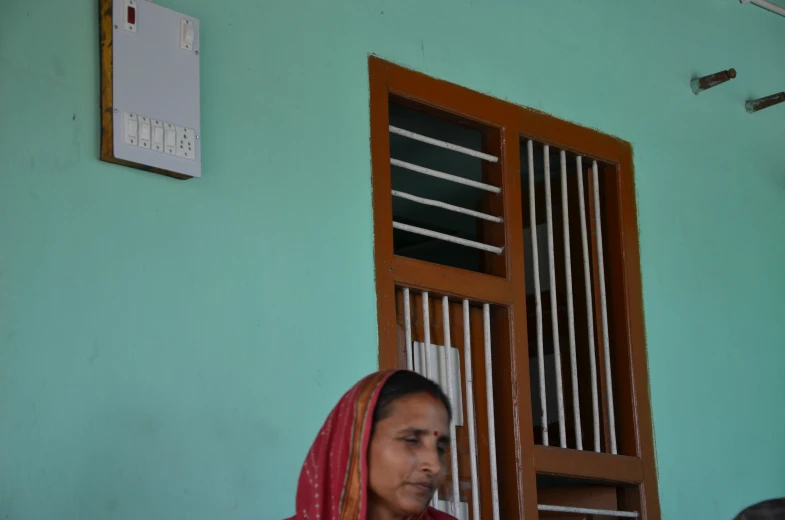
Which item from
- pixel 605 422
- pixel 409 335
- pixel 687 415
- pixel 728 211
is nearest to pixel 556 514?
pixel 605 422

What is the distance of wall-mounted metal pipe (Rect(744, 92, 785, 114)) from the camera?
4.71 meters

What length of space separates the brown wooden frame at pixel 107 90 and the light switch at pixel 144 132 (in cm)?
5

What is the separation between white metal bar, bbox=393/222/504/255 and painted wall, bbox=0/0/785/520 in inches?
7.7

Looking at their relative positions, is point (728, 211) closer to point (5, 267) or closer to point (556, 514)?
point (556, 514)

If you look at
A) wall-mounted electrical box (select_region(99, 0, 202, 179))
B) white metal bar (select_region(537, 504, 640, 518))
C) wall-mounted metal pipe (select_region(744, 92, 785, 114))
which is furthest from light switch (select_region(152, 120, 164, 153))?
wall-mounted metal pipe (select_region(744, 92, 785, 114))

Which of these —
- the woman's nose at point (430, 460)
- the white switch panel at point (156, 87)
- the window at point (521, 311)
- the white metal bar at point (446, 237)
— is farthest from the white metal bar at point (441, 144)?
the woman's nose at point (430, 460)

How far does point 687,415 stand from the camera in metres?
4.11

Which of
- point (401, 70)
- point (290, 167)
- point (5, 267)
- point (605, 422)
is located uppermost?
point (401, 70)

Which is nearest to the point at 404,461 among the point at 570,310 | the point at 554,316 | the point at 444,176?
the point at 444,176

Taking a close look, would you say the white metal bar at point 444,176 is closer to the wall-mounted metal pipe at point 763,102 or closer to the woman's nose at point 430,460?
the woman's nose at point 430,460

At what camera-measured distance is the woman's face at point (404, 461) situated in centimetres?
224

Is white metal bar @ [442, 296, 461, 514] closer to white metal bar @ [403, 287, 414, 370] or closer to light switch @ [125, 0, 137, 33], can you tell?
white metal bar @ [403, 287, 414, 370]

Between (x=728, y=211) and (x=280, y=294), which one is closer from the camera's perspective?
(x=280, y=294)

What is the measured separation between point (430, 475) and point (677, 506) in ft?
6.60
